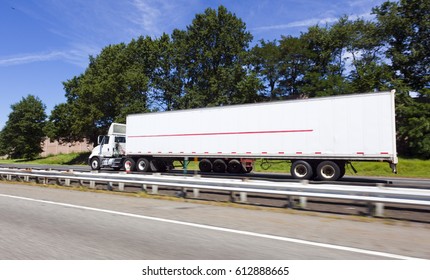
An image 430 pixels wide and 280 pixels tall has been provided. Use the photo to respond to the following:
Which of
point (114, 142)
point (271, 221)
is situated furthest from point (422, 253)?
point (114, 142)

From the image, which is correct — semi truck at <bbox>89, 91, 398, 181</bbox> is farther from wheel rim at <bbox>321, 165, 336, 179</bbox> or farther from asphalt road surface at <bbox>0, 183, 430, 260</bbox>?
asphalt road surface at <bbox>0, 183, 430, 260</bbox>

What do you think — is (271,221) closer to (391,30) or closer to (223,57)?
(391,30)

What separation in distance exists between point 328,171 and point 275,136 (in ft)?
9.73


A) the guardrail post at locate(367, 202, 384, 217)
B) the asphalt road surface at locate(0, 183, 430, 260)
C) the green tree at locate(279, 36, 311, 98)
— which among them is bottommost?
the asphalt road surface at locate(0, 183, 430, 260)

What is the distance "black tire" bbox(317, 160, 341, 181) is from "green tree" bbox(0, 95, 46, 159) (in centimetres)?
5895

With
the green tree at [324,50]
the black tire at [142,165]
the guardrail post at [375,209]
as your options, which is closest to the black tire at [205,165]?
the black tire at [142,165]

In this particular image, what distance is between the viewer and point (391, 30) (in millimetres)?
34312

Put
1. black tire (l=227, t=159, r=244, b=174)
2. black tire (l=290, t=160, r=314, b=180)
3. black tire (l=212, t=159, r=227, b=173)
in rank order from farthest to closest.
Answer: black tire (l=212, t=159, r=227, b=173)
black tire (l=227, t=159, r=244, b=174)
black tire (l=290, t=160, r=314, b=180)

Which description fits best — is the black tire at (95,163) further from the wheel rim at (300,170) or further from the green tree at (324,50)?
the green tree at (324,50)

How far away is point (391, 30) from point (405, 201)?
105 ft

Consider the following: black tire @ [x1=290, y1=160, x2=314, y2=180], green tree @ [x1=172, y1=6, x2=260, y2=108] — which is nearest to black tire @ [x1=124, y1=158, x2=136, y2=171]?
black tire @ [x1=290, y1=160, x2=314, y2=180]

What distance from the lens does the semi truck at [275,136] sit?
15148 mm

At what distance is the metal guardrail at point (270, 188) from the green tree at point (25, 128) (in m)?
54.2

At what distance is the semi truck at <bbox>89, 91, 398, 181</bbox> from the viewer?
15.1m
